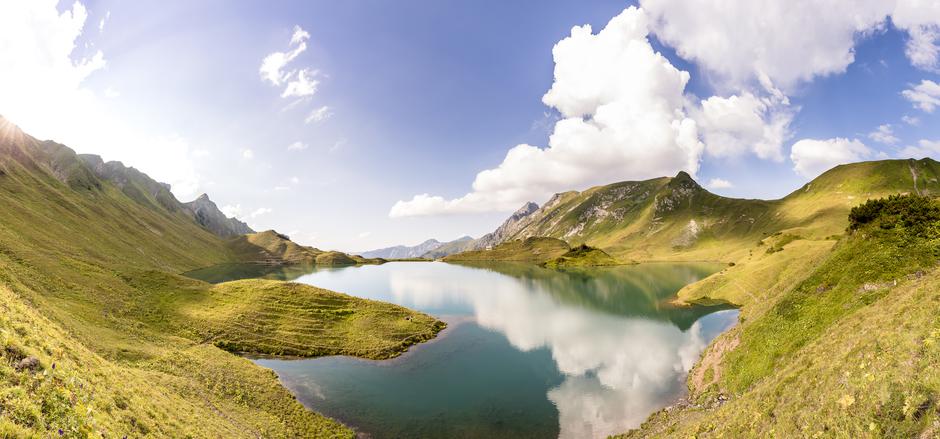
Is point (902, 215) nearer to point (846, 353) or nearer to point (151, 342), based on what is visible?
point (846, 353)

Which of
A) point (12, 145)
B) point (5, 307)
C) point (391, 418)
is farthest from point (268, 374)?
point (12, 145)

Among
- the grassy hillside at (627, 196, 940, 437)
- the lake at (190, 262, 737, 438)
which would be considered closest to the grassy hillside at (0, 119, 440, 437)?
the lake at (190, 262, 737, 438)

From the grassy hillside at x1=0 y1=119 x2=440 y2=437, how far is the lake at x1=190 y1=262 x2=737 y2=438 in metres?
5.33

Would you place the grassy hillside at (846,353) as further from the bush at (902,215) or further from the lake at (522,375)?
the lake at (522,375)

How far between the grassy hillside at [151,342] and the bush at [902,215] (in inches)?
2590

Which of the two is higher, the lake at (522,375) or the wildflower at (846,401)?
the wildflower at (846,401)

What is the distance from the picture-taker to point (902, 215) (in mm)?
40031

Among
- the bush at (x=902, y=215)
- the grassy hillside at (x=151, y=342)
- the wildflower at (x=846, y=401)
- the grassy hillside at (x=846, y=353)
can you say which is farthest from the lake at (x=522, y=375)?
the bush at (x=902, y=215)

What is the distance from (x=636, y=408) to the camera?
41750 millimetres

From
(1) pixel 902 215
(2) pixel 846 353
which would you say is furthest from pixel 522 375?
(1) pixel 902 215

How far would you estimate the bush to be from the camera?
1483 inches

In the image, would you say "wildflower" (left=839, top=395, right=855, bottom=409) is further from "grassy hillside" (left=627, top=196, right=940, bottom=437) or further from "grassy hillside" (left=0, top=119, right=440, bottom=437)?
"grassy hillside" (left=0, top=119, right=440, bottom=437)

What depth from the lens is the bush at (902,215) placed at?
3766 cm

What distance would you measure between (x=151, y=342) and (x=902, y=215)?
96312 millimetres
